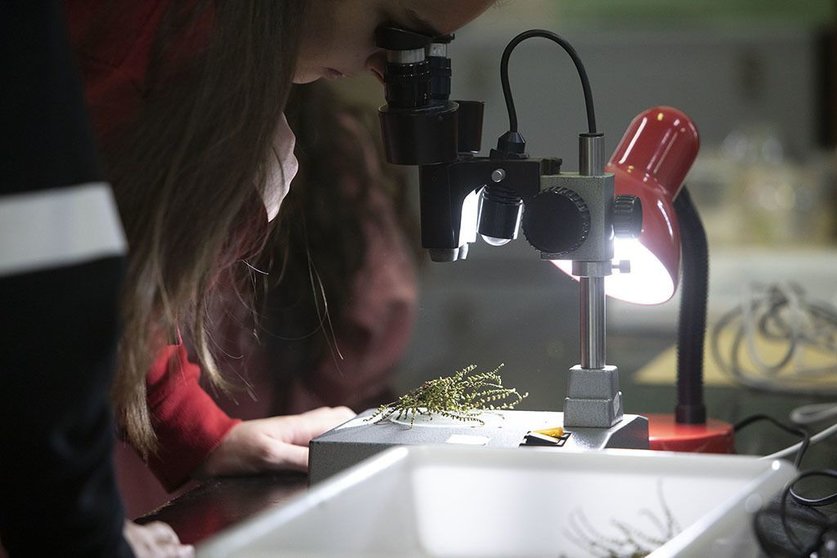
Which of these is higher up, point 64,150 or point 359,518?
point 64,150

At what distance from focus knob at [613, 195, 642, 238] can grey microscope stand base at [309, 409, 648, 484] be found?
17 centimetres

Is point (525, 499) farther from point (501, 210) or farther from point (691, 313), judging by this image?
point (691, 313)

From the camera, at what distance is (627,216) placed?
1021mm

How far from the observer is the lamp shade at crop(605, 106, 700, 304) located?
1075mm

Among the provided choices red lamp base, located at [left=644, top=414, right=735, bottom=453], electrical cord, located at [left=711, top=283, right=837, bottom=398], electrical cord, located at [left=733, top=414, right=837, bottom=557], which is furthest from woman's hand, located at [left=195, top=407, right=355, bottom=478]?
electrical cord, located at [left=711, top=283, right=837, bottom=398]

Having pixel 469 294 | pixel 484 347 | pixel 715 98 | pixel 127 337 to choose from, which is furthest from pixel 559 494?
pixel 715 98

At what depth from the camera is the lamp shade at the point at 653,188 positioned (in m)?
1.07

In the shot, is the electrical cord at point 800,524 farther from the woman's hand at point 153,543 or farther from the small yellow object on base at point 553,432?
the woman's hand at point 153,543

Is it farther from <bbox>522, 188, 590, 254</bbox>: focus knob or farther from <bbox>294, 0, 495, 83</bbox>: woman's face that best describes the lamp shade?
<bbox>294, 0, 495, 83</bbox>: woman's face

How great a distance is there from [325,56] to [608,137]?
0.39 metres

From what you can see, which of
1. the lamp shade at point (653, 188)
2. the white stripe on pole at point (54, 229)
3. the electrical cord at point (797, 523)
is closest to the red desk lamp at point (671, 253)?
the lamp shade at point (653, 188)

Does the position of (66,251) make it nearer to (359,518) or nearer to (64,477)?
(64,477)

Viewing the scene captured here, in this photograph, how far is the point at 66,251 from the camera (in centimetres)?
66

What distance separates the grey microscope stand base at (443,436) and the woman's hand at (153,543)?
0.22 meters
